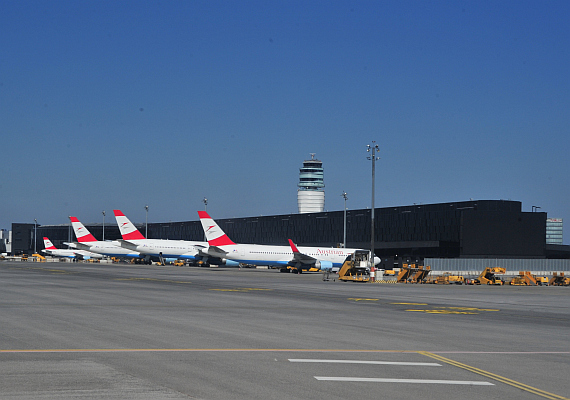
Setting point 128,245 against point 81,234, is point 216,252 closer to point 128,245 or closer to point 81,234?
point 128,245

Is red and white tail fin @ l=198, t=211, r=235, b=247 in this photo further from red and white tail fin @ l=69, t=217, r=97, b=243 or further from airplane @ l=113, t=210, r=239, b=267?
red and white tail fin @ l=69, t=217, r=97, b=243

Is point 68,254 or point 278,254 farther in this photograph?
point 68,254

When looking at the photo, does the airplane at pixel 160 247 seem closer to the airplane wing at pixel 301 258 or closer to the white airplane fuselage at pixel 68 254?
the airplane wing at pixel 301 258

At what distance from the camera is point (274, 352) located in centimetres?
1545

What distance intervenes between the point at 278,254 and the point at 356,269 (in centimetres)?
3245

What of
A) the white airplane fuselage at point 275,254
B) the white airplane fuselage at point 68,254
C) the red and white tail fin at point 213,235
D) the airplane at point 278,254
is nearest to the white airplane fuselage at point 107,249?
the white airplane fuselage at point 68,254

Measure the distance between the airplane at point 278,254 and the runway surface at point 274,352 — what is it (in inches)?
2332

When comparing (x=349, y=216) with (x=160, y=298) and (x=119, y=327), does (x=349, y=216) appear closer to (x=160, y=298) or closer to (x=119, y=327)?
(x=160, y=298)

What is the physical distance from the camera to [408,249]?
4373 inches

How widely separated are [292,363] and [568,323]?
1497 cm

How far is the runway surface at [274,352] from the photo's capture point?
11289 mm

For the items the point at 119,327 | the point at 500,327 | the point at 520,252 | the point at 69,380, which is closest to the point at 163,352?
the point at 69,380

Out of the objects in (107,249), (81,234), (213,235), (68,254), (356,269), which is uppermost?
(213,235)

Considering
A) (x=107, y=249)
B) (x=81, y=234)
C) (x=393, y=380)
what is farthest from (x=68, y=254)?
(x=393, y=380)
